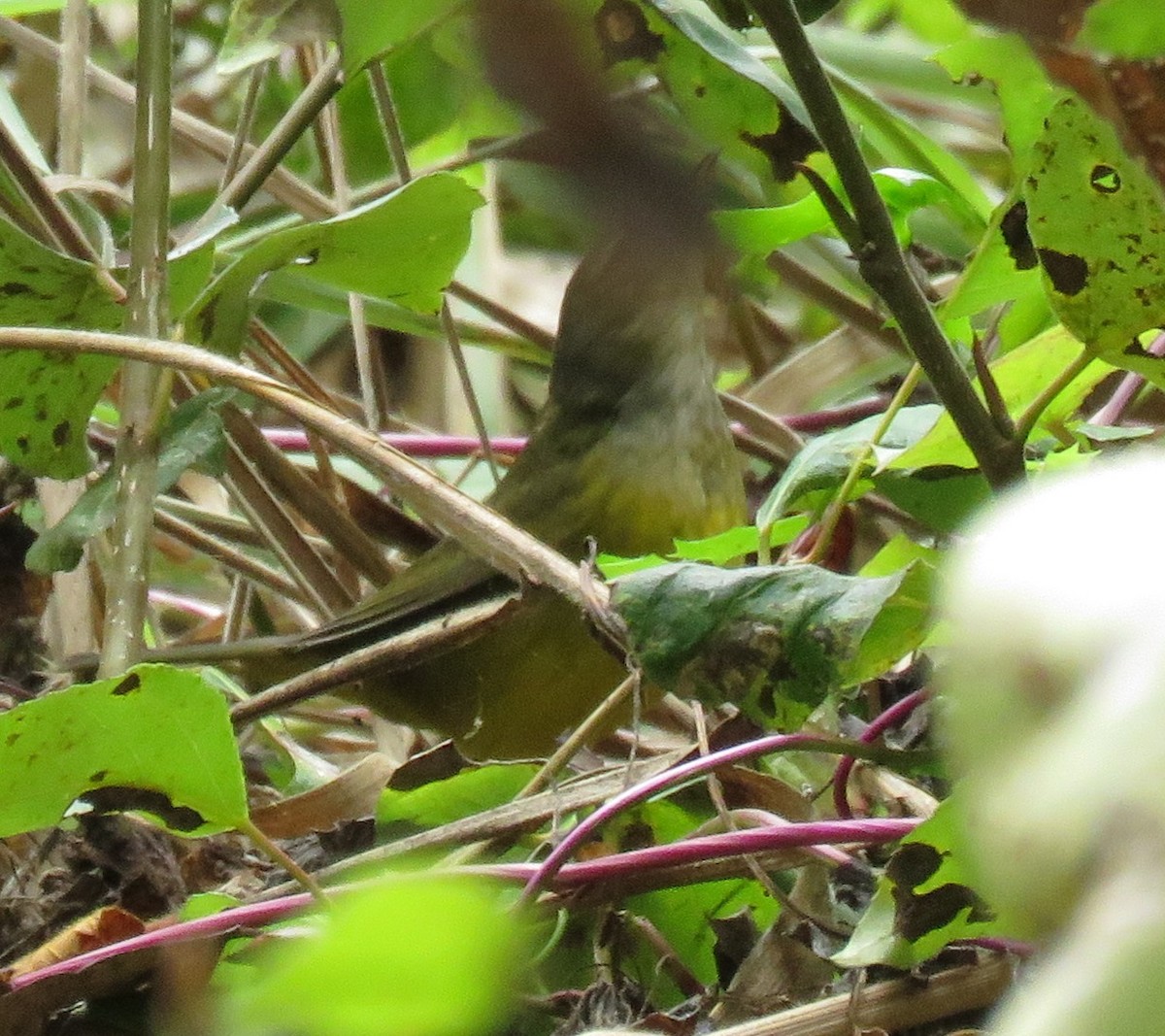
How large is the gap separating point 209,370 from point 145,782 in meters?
0.23

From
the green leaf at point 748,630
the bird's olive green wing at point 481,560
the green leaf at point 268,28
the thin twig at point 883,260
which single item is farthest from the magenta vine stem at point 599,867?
the green leaf at point 268,28

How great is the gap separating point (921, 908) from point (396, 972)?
62 cm

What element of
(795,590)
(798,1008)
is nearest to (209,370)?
(795,590)

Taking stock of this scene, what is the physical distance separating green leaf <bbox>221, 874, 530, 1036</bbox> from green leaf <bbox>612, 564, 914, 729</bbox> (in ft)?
1.78

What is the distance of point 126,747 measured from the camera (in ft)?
2.50

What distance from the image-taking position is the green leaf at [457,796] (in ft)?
3.54

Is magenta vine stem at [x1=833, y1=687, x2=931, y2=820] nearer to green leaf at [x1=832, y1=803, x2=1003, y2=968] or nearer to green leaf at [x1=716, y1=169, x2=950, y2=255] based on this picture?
green leaf at [x1=832, y1=803, x2=1003, y2=968]

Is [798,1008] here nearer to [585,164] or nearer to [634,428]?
[585,164]

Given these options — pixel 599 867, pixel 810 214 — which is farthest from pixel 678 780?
pixel 810 214

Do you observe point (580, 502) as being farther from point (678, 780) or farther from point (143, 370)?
point (678, 780)

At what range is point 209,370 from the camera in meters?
0.85

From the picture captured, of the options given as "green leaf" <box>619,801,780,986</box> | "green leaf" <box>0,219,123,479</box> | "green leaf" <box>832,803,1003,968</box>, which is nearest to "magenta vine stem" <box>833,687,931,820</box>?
"green leaf" <box>619,801,780,986</box>

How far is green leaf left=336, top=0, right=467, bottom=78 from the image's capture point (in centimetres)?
102

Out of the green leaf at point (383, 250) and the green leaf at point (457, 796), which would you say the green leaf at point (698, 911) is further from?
the green leaf at point (383, 250)
